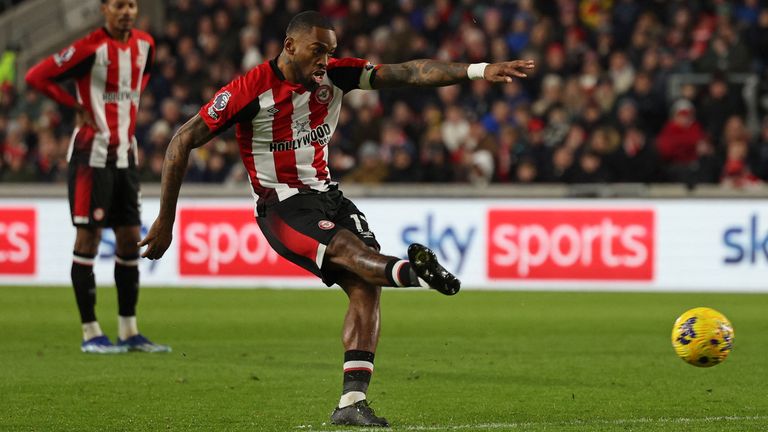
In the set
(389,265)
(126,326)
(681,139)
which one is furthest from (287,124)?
(681,139)

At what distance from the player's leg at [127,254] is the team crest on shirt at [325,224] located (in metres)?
3.75

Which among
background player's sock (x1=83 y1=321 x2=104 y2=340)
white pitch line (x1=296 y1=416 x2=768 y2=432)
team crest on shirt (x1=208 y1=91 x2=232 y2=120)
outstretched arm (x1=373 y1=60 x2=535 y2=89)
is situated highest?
outstretched arm (x1=373 y1=60 x2=535 y2=89)

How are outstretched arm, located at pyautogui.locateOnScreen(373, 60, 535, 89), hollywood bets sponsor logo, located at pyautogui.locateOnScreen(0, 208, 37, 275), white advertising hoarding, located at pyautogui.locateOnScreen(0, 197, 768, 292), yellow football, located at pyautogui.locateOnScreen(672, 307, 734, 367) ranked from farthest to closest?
1. hollywood bets sponsor logo, located at pyautogui.locateOnScreen(0, 208, 37, 275)
2. white advertising hoarding, located at pyautogui.locateOnScreen(0, 197, 768, 292)
3. yellow football, located at pyautogui.locateOnScreen(672, 307, 734, 367)
4. outstretched arm, located at pyautogui.locateOnScreen(373, 60, 535, 89)

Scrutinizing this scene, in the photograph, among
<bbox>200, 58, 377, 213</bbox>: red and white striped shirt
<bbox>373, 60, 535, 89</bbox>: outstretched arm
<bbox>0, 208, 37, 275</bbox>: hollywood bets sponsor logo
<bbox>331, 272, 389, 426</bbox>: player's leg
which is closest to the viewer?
<bbox>373, 60, 535, 89</bbox>: outstretched arm

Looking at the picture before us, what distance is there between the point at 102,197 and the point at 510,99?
1011cm

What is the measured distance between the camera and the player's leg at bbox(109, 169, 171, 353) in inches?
406

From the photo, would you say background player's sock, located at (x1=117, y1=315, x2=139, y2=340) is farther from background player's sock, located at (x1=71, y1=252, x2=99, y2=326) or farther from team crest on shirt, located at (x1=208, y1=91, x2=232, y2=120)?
team crest on shirt, located at (x1=208, y1=91, x2=232, y2=120)

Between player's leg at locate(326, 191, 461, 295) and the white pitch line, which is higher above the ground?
player's leg at locate(326, 191, 461, 295)

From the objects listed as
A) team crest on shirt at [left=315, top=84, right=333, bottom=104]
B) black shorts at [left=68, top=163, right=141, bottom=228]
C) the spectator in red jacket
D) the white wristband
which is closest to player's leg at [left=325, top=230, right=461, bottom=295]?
team crest on shirt at [left=315, top=84, right=333, bottom=104]

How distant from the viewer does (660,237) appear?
1617 centimetres

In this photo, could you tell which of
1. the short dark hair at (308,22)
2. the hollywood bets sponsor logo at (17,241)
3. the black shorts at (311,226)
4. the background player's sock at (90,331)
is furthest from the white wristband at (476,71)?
the hollywood bets sponsor logo at (17,241)

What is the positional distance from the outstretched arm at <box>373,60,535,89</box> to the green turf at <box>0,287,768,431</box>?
5.37ft

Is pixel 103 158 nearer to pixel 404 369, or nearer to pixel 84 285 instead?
pixel 84 285

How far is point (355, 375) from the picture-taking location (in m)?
6.63
